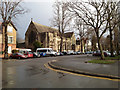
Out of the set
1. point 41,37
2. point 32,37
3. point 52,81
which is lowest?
point 52,81

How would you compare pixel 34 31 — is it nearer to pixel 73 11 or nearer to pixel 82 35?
pixel 82 35

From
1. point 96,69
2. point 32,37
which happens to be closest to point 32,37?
point 32,37

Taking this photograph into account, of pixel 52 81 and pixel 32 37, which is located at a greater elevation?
pixel 32 37

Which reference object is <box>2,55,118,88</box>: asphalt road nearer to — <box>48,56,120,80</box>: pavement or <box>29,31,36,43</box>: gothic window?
<box>48,56,120,80</box>: pavement

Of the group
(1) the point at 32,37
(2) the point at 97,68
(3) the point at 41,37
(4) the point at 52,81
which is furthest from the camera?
(1) the point at 32,37

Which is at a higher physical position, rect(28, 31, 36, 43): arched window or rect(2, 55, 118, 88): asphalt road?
rect(28, 31, 36, 43): arched window

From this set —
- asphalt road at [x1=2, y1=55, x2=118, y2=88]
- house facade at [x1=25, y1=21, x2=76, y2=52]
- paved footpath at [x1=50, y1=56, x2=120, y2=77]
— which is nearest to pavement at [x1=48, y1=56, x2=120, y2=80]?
paved footpath at [x1=50, y1=56, x2=120, y2=77]

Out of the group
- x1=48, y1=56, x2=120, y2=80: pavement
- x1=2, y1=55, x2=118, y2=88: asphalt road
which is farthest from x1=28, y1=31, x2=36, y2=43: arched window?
x1=2, y1=55, x2=118, y2=88: asphalt road

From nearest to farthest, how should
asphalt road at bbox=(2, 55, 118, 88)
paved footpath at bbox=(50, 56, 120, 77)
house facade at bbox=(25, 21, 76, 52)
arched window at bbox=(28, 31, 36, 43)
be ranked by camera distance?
asphalt road at bbox=(2, 55, 118, 88), paved footpath at bbox=(50, 56, 120, 77), house facade at bbox=(25, 21, 76, 52), arched window at bbox=(28, 31, 36, 43)

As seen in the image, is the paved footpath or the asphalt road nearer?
the asphalt road

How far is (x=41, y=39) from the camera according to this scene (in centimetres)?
5222

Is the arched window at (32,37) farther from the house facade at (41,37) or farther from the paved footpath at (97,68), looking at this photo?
the paved footpath at (97,68)

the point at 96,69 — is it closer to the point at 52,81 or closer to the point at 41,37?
the point at 52,81

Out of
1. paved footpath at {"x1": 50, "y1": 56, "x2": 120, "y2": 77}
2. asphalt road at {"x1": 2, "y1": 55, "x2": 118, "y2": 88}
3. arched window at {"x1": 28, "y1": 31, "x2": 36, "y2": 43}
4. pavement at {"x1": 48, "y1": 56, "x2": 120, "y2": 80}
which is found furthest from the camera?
arched window at {"x1": 28, "y1": 31, "x2": 36, "y2": 43}
